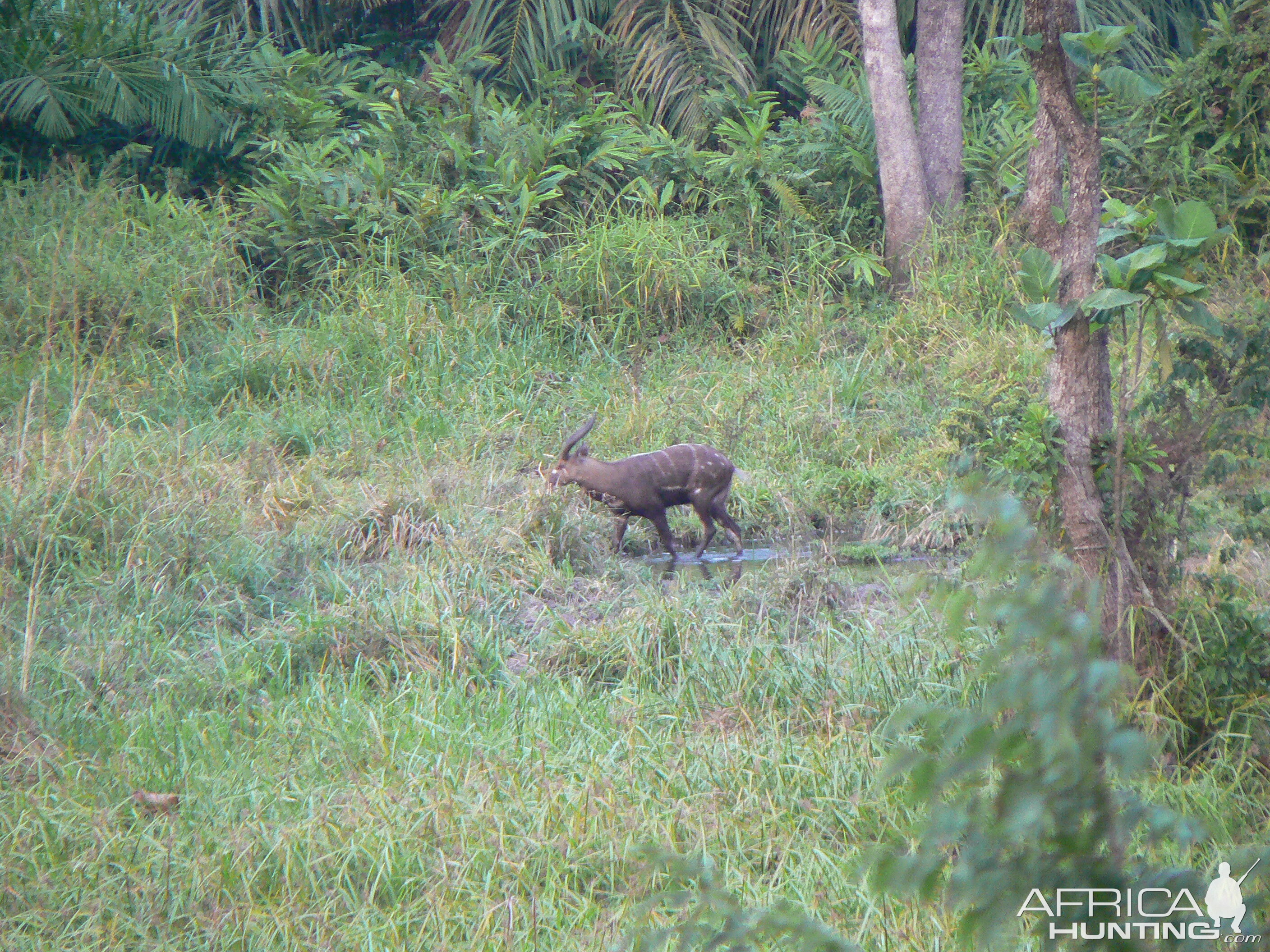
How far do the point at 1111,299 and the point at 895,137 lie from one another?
268 inches

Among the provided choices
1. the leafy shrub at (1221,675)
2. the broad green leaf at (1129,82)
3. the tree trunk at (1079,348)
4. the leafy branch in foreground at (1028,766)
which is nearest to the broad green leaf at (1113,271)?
the tree trunk at (1079,348)

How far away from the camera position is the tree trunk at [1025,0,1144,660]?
162 inches

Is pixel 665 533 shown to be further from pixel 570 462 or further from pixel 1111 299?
pixel 1111 299

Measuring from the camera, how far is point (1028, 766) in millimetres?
1178

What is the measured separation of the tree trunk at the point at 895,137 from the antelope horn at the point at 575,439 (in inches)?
167

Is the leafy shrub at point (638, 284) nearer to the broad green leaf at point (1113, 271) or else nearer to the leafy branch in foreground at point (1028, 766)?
the broad green leaf at point (1113, 271)

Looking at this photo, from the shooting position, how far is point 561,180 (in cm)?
1059

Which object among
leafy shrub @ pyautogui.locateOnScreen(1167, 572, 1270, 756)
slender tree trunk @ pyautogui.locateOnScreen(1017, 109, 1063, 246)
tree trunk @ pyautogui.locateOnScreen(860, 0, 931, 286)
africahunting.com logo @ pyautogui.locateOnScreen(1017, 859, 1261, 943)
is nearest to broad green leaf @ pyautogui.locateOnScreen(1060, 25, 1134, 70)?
slender tree trunk @ pyautogui.locateOnScreen(1017, 109, 1063, 246)

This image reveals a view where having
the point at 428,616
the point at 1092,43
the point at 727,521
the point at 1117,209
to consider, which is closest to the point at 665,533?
the point at 727,521

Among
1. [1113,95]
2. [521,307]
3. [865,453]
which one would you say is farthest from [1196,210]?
[1113,95]

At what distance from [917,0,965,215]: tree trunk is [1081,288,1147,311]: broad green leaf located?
6.91 metres

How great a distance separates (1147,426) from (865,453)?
368cm

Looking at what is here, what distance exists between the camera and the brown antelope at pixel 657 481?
6945mm

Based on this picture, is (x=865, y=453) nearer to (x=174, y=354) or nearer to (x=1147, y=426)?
(x=1147, y=426)
